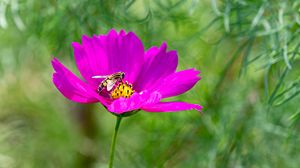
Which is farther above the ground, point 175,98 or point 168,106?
point 168,106

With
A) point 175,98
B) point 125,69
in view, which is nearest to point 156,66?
point 125,69

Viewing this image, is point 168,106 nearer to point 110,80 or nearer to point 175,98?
point 110,80

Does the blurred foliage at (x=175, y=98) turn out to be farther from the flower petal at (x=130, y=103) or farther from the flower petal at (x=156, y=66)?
the flower petal at (x=130, y=103)

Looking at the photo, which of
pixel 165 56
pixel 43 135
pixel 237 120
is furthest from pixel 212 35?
pixel 165 56

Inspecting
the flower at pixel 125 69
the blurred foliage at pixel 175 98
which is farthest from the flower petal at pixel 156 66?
the blurred foliage at pixel 175 98

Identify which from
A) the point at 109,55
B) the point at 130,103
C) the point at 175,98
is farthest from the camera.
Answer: the point at 175,98

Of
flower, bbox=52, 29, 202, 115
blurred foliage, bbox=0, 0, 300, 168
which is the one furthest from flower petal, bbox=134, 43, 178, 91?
blurred foliage, bbox=0, 0, 300, 168
